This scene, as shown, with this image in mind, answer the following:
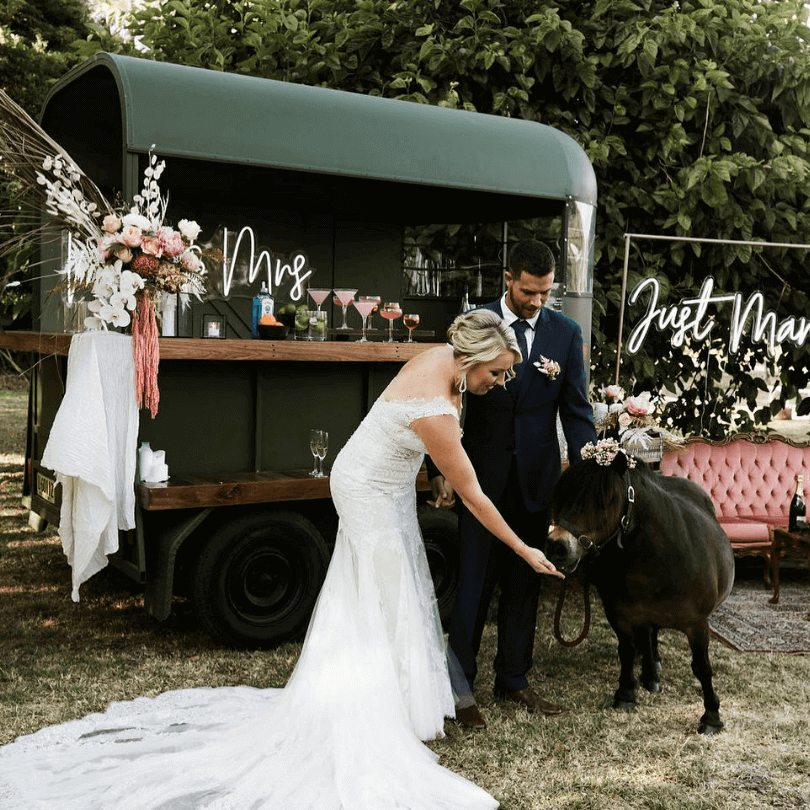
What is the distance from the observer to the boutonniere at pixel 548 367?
429cm

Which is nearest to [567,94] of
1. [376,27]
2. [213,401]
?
[376,27]

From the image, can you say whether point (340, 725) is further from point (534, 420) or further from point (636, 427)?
point (636, 427)

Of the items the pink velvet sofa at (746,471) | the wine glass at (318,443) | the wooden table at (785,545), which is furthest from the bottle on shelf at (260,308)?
the wooden table at (785,545)

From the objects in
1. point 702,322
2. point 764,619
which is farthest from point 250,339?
point 702,322

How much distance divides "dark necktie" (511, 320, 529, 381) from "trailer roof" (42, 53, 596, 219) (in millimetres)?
1668

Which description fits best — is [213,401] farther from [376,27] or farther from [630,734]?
[376,27]

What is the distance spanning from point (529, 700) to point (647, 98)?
19.7ft

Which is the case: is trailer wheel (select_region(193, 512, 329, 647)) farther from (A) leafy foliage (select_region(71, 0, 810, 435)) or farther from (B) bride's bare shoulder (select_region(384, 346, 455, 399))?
(A) leafy foliage (select_region(71, 0, 810, 435))

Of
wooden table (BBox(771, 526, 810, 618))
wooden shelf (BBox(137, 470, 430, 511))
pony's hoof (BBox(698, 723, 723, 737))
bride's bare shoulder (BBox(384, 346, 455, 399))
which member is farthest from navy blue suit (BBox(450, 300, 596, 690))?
wooden table (BBox(771, 526, 810, 618))

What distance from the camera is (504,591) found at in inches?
179

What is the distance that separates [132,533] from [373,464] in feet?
6.32

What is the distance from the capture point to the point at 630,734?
14.1 feet

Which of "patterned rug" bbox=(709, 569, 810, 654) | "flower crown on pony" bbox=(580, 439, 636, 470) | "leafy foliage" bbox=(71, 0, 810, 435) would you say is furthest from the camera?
"leafy foliage" bbox=(71, 0, 810, 435)

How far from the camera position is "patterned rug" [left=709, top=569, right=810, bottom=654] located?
584 cm
